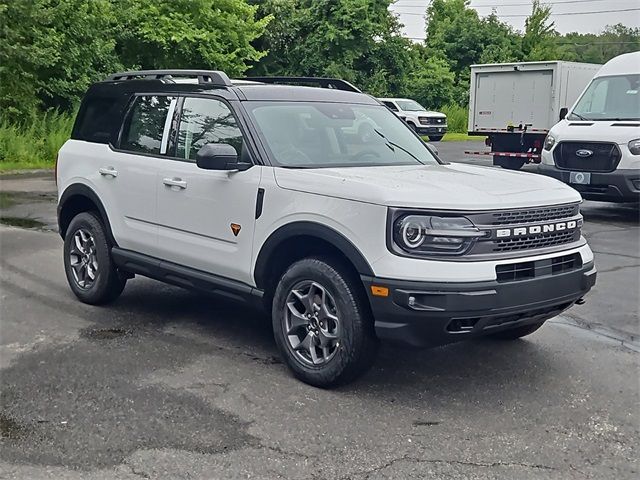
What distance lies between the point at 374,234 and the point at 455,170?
132 cm

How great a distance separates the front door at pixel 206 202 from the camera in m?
5.27

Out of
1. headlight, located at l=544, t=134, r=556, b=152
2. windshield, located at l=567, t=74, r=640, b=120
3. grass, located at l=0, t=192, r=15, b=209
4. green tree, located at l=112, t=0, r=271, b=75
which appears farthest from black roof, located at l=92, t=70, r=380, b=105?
green tree, located at l=112, t=0, r=271, b=75

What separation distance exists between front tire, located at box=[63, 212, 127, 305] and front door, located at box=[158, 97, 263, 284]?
0.83 m

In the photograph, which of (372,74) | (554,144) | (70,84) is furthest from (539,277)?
(372,74)

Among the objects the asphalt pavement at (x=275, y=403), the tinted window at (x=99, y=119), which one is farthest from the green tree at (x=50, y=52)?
the asphalt pavement at (x=275, y=403)

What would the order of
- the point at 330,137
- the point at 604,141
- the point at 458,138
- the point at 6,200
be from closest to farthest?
the point at 330,137, the point at 604,141, the point at 6,200, the point at 458,138

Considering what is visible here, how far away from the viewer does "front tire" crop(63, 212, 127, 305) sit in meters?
Answer: 6.52

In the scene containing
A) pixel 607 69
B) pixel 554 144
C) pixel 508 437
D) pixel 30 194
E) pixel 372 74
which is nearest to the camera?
pixel 508 437

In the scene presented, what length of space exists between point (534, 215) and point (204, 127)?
2.46 meters

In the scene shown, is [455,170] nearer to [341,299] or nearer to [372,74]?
[341,299]

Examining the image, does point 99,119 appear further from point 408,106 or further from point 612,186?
point 408,106

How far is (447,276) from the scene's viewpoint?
433cm

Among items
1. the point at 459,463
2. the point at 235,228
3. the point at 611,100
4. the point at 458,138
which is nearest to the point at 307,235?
the point at 235,228

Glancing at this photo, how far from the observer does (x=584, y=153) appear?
1190 centimetres
